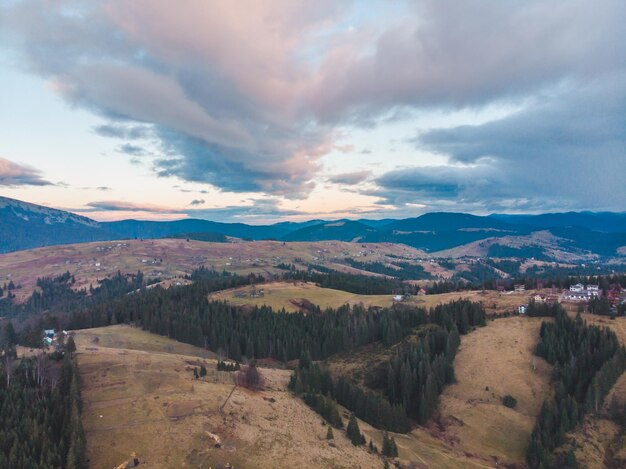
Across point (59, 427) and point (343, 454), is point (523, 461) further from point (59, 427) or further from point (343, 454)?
point (59, 427)

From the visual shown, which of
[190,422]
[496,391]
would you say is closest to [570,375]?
[496,391]

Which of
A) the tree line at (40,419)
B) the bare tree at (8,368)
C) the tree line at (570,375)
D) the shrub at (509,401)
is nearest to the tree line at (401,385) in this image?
the shrub at (509,401)

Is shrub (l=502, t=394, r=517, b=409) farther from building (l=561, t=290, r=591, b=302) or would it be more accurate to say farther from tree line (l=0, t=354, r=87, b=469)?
tree line (l=0, t=354, r=87, b=469)

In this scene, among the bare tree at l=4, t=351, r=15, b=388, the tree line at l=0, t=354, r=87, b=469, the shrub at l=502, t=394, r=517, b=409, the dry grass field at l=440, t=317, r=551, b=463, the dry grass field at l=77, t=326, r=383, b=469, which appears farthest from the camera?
the shrub at l=502, t=394, r=517, b=409

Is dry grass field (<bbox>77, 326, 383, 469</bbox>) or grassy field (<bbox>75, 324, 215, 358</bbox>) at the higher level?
dry grass field (<bbox>77, 326, 383, 469</bbox>)

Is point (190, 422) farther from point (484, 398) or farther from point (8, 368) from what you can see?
point (484, 398)

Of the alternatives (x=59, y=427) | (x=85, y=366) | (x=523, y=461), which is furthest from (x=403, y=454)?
(x=85, y=366)

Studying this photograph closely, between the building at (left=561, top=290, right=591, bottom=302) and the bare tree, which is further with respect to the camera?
the building at (left=561, top=290, right=591, bottom=302)

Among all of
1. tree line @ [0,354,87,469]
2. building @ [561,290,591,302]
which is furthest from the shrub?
tree line @ [0,354,87,469]
